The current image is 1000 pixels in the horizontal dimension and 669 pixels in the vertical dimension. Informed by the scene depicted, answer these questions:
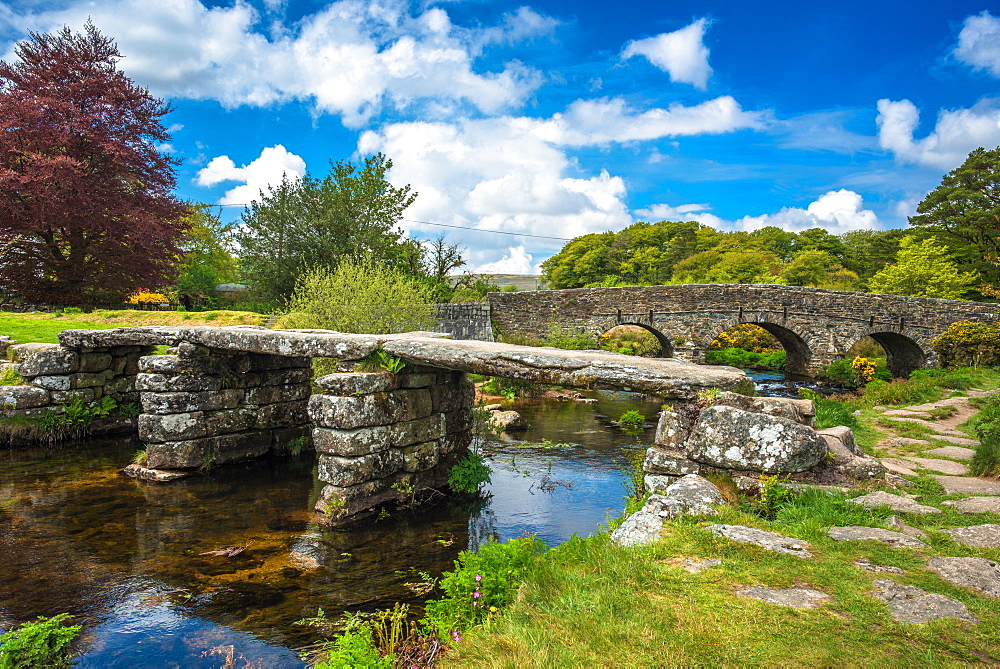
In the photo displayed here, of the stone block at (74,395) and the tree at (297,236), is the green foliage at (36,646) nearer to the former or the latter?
→ the stone block at (74,395)

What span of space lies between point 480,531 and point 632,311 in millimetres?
20528

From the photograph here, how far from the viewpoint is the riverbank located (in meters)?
2.53

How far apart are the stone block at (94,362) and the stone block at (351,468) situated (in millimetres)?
6896

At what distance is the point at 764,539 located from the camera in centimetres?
379

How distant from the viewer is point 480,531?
21.8ft

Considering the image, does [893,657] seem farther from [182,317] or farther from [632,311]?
[632,311]

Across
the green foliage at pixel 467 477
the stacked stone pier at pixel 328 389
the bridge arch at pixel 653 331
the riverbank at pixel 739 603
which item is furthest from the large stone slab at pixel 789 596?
the bridge arch at pixel 653 331

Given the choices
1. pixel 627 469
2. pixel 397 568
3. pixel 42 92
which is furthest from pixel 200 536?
pixel 42 92

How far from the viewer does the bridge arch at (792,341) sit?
2527 cm

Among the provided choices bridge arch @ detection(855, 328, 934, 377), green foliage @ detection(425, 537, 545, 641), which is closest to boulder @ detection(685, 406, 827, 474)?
green foliage @ detection(425, 537, 545, 641)

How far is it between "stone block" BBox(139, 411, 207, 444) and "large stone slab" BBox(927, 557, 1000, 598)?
932 cm

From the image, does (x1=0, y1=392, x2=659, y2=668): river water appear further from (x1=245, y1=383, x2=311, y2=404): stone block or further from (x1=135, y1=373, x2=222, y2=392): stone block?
(x1=135, y1=373, x2=222, y2=392): stone block

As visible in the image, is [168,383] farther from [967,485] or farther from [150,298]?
[150,298]

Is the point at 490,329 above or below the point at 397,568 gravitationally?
above
